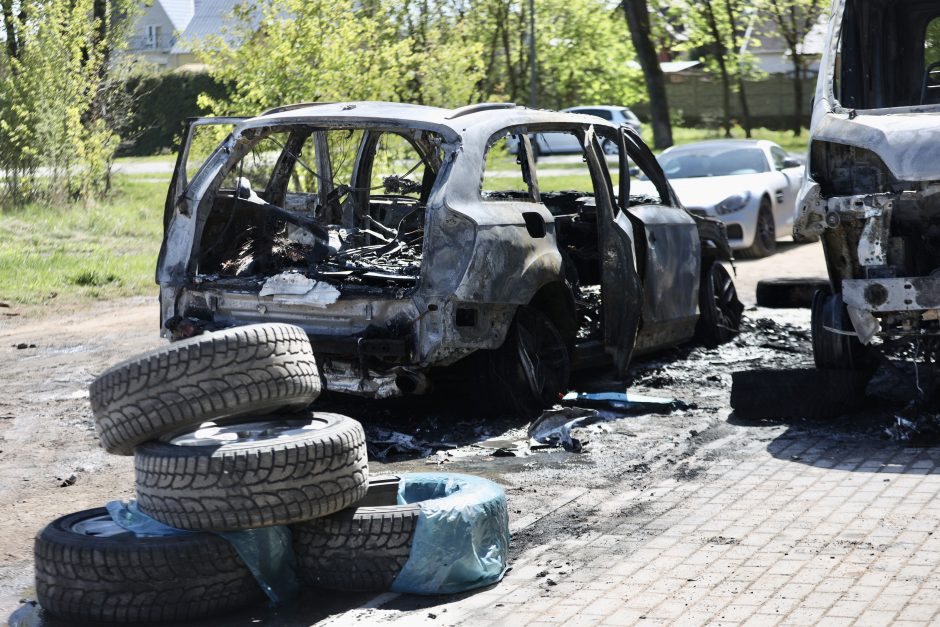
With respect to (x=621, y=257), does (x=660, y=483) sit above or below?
below

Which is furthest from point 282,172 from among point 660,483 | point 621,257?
point 660,483

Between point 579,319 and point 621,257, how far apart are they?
0.73 metres

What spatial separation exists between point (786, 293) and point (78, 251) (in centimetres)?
919

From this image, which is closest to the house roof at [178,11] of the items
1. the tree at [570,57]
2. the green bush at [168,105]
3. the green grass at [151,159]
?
the green bush at [168,105]

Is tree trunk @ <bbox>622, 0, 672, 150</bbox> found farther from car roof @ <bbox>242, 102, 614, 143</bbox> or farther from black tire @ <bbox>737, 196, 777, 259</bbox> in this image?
car roof @ <bbox>242, 102, 614, 143</bbox>

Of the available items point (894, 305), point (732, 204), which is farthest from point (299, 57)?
point (894, 305)

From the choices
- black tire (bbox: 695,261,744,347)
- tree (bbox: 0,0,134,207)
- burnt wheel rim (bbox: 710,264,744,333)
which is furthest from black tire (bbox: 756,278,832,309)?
tree (bbox: 0,0,134,207)

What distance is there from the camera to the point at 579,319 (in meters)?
8.66

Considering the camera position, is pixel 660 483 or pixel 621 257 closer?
pixel 660 483

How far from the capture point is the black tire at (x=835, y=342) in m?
7.83

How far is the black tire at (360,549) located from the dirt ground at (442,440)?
0.29 ft

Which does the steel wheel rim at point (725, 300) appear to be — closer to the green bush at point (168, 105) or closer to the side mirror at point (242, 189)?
the side mirror at point (242, 189)

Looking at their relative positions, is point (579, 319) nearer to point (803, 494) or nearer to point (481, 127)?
point (481, 127)

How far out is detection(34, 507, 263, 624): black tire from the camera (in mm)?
4512
